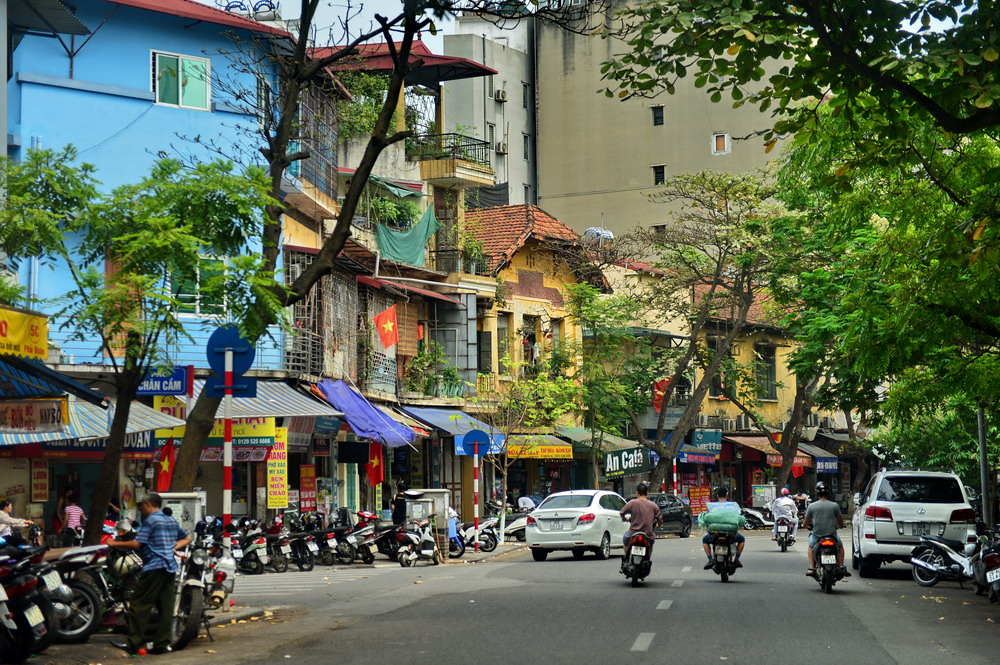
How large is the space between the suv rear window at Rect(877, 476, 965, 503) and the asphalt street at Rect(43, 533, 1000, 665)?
1.45 metres

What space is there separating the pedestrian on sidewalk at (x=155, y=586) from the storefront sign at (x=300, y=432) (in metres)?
17.0

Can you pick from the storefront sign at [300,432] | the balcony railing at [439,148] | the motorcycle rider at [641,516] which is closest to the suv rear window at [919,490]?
the motorcycle rider at [641,516]

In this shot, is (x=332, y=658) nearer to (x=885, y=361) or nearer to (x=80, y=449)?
(x=885, y=361)

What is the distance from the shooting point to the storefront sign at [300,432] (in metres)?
30.3

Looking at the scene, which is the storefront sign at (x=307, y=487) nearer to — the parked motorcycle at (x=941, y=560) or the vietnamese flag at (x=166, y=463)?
the vietnamese flag at (x=166, y=463)

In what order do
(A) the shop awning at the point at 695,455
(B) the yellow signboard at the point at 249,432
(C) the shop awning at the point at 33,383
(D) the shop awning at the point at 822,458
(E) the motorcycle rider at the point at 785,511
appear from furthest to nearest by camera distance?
(D) the shop awning at the point at 822,458 < (A) the shop awning at the point at 695,455 < (E) the motorcycle rider at the point at 785,511 < (B) the yellow signboard at the point at 249,432 < (C) the shop awning at the point at 33,383

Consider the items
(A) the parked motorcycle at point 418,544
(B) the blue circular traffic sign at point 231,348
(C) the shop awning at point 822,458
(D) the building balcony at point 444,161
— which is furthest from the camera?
(C) the shop awning at point 822,458

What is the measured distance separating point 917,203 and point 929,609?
5.27 metres

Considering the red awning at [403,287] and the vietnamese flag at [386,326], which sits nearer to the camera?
the vietnamese flag at [386,326]

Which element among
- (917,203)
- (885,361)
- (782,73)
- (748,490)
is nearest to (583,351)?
(748,490)

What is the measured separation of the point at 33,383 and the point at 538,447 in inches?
1000

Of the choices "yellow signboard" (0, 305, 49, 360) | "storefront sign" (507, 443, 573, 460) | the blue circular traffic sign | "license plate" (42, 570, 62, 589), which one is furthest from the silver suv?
"storefront sign" (507, 443, 573, 460)

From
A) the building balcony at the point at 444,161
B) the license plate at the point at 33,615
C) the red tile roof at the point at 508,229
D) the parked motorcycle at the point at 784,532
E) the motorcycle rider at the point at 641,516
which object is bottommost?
the parked motorcycle at the point at 784,532

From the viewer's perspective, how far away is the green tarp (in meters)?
36.1
